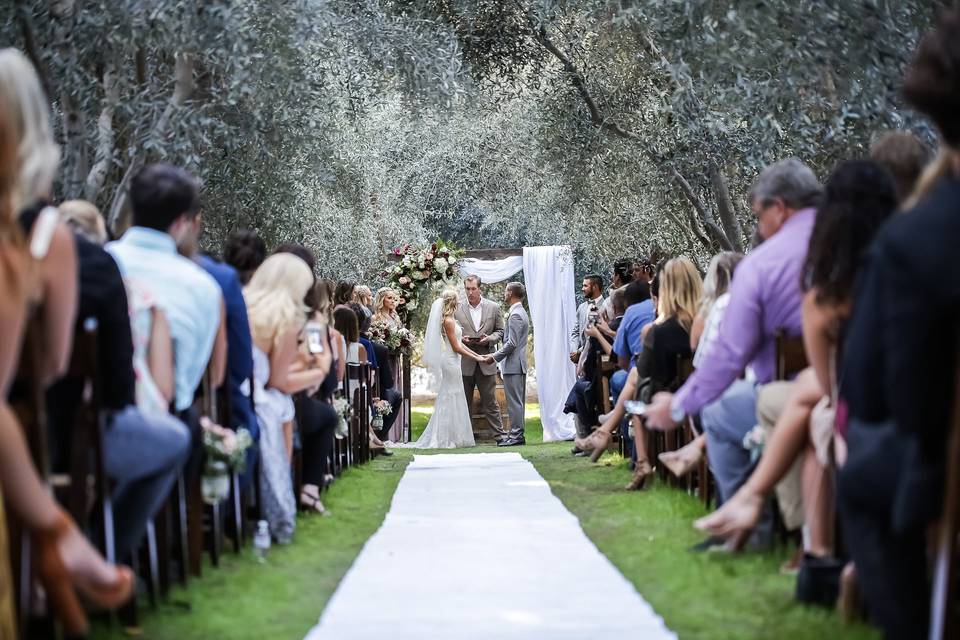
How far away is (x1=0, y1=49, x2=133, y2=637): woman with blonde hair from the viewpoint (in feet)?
12.1

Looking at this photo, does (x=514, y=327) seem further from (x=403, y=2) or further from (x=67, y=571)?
(x=67, y=571)

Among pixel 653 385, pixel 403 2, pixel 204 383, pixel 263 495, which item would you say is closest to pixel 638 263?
pixel 403 2

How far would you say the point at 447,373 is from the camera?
19.6 m

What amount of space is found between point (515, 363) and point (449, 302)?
118 cm

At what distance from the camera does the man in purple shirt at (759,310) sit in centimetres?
659

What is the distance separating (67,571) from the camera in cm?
391

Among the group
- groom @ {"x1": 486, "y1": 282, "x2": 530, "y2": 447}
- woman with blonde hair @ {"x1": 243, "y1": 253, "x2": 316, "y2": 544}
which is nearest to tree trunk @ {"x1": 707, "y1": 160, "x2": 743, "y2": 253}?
groom @ {"x1": 486, "y1": 282, "x2": 530, "y2": 447}

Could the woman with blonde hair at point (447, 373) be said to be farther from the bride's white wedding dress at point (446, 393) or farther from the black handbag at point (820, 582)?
the black handbag at point (820, 582)

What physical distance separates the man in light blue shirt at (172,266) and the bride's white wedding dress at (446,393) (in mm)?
13336

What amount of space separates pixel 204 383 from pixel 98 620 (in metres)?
1.59

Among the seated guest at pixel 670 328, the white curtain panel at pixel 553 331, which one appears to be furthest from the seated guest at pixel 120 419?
the white curtain panel at pixel 553 331

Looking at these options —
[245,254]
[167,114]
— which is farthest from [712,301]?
[167,114]

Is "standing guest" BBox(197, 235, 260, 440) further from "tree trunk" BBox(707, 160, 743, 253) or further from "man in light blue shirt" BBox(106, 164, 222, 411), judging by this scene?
"tree trunk" BBox(707, 160, 743, 253)

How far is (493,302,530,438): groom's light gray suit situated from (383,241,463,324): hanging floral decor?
4.17 feet
